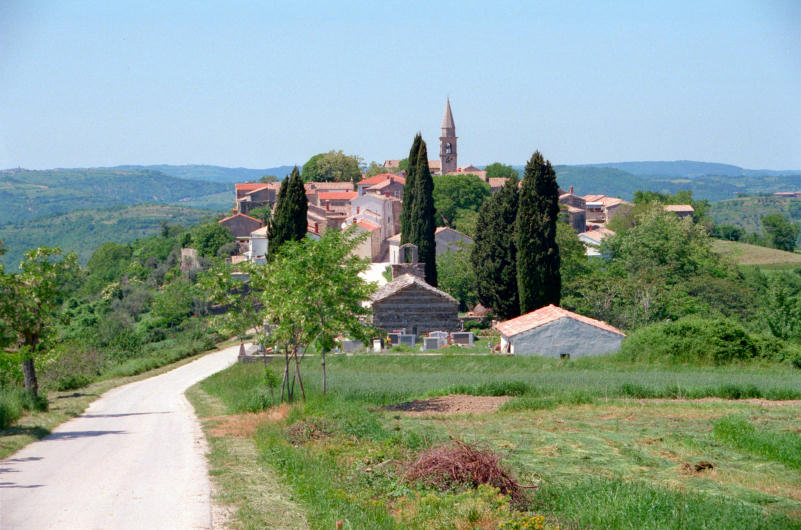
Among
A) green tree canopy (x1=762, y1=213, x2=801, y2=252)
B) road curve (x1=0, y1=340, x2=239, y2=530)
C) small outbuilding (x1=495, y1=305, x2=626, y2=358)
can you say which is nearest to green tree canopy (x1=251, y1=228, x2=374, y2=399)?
road curve (x1=0, y1=340, x2=239, y2=530)

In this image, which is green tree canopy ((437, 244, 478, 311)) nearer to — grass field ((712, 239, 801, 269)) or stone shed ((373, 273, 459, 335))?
stone shed ((373, 273, 459, 335))

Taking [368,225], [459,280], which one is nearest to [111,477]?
[459,280]

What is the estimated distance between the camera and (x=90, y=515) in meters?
11.1

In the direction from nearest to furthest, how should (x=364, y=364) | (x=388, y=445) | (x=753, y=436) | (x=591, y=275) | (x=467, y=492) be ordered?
(x=467, y=492) → (x=388, y=445) → (x=753, y=436) → (x=364, y=364) → (x=591, y=275)

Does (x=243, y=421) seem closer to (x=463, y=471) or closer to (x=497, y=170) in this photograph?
(x=463, y=471)

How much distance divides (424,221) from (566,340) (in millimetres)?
24208

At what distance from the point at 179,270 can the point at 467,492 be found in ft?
303

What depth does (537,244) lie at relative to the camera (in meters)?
45.3

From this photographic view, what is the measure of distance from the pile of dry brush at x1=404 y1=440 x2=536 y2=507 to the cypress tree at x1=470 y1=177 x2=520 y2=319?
133 ft

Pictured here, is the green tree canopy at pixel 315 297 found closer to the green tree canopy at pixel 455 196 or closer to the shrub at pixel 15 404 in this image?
the shrub at pixel 15 404

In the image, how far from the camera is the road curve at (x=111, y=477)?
10961 mm

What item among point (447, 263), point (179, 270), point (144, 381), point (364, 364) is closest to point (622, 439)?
point (364, 364)

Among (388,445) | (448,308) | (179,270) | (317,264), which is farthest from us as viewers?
(179,270)

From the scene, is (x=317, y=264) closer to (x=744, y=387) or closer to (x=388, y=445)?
(x=388, y=445)
